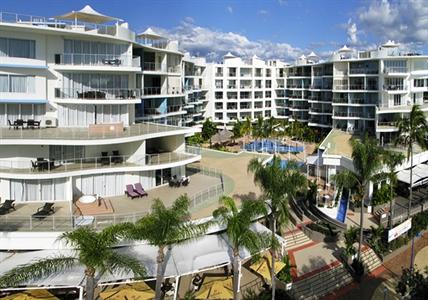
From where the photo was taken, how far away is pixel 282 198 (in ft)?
87.2

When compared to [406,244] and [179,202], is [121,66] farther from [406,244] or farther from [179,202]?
[406,244]

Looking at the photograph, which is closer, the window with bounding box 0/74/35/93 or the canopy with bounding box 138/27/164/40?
the window with bounding box 0/74/35/93

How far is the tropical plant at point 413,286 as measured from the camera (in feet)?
82.5

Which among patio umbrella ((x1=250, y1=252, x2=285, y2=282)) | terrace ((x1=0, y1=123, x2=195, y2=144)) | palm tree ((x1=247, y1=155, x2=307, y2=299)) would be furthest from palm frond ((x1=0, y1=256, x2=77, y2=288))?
terrace ((x1=0, y1=123, x2=195, y2=144))

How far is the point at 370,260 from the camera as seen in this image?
3266 cm

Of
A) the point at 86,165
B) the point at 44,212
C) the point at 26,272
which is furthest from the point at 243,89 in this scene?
the point at 26,272

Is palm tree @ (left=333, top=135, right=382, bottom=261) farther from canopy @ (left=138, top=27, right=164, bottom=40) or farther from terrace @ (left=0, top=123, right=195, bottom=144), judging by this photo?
canopy @ (left=138, top=27, right=164, bottom=40)

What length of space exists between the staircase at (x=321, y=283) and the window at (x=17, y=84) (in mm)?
27364

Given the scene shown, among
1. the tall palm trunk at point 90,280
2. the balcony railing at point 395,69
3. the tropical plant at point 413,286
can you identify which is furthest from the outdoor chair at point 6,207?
the balcony railing at point 395,69

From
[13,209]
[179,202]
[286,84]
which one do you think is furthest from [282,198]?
[286,84]

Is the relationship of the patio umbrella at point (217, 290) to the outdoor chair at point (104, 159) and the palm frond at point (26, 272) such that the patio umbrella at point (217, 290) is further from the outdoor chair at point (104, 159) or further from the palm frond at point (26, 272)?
the outdoor chair at point (104, 159)

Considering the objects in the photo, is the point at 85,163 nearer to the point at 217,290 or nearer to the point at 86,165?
the point at 86,165

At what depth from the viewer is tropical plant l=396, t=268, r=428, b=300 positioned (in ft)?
82.5

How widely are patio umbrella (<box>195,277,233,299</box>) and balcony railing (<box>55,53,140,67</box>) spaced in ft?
75.7
